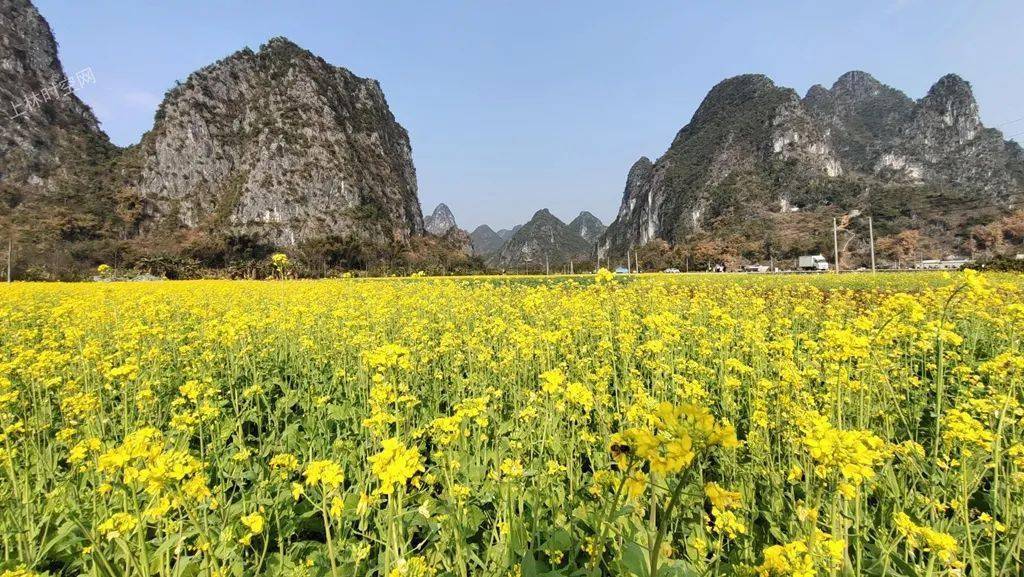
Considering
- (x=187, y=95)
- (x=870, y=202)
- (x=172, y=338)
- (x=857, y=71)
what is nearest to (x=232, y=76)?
(x=187, y=95)

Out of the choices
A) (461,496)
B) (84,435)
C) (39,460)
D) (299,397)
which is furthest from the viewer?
(299,397)

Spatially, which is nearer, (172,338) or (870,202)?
(172,338)

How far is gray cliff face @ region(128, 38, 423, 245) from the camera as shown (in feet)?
275

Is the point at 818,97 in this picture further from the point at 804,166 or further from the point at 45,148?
the point at 45,148

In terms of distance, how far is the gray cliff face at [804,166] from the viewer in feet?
298

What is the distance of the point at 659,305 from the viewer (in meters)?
7.31

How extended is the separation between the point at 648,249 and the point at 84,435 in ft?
337

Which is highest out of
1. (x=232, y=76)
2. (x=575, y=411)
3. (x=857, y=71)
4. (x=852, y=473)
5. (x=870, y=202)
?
(x=857, y=71)

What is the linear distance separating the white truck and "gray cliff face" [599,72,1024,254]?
6.83m

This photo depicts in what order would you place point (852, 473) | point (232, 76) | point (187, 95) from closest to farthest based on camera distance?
point (852, 473) → point (187, 95) → point (232, 76)

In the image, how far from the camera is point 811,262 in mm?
68250

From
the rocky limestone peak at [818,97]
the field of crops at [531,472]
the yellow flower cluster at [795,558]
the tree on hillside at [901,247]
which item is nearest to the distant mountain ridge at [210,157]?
the field of crops at [531,472]

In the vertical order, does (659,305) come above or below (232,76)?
below

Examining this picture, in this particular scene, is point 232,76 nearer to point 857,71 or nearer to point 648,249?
point 648,249
